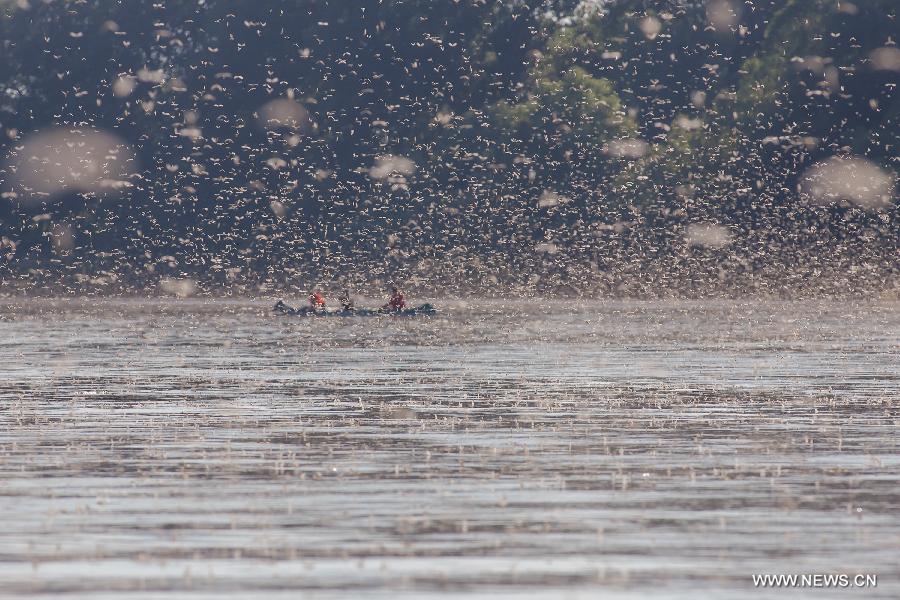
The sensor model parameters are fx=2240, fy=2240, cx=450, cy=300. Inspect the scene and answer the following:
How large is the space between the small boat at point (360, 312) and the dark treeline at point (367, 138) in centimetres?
4394

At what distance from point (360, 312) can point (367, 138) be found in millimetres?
52355

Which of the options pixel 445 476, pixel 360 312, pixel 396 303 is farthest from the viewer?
pixel 360 312

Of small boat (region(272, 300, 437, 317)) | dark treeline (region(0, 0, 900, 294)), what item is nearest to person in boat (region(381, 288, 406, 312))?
small boat (region(272, 300, 437, 317))

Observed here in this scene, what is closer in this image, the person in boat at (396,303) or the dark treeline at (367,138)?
the person in boat at (396,303)

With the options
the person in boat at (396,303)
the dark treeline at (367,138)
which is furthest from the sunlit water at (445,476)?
the dark treeline at (367,138)

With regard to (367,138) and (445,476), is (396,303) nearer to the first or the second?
(367,138)

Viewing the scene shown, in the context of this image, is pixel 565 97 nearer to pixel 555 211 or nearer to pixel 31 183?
pixel 555 211

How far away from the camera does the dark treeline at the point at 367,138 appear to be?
13475 centimetres

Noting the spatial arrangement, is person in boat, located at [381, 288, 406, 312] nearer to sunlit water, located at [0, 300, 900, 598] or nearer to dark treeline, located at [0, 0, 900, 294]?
sunlit water, located at [0, 300, 900, 598]

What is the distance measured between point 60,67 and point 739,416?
10991 centimetres

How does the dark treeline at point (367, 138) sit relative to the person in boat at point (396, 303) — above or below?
above

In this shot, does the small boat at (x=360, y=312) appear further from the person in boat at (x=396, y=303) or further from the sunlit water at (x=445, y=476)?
the sunlit water at (x=445, y=476)

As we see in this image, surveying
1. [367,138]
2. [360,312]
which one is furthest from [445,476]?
[367,138]

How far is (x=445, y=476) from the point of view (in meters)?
22.2
